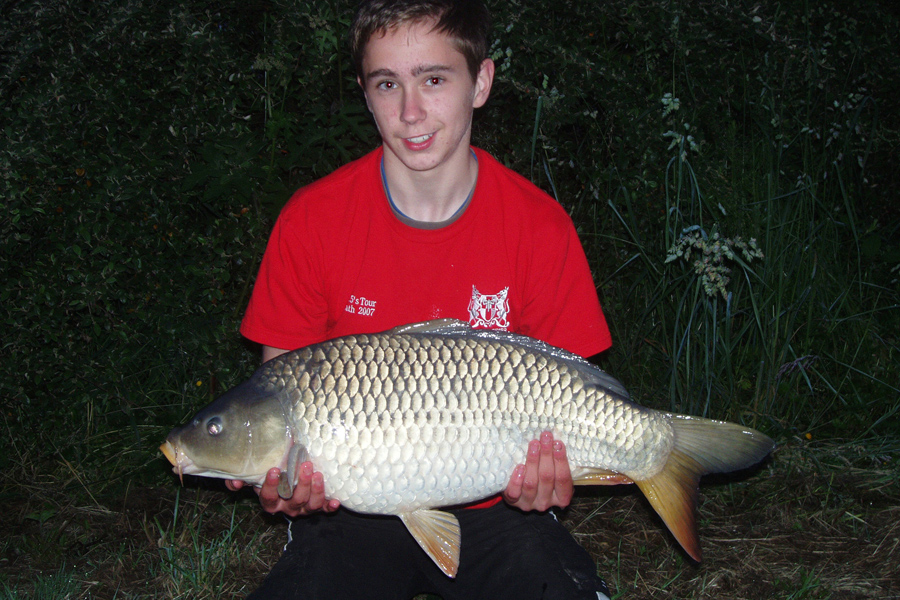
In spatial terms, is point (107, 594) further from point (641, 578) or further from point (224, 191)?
point (641, 578)

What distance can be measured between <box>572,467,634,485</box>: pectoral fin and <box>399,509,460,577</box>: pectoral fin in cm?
28

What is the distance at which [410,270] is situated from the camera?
5.97 feet

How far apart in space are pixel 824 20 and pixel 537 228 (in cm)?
214

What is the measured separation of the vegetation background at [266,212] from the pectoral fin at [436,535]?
859mm

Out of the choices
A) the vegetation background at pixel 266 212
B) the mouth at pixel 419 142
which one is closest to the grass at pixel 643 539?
the vegetation background at pixel 266 212

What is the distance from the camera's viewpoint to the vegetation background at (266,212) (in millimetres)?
2434

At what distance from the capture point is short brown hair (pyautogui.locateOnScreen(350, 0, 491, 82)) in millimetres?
1749

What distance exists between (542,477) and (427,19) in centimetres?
110

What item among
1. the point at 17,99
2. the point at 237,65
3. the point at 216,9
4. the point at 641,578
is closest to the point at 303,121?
the point at 237,65

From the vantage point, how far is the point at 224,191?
2416mm

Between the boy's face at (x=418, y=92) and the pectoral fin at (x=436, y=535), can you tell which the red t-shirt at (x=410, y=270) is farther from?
the pectoral fin at (x=436, y=535)

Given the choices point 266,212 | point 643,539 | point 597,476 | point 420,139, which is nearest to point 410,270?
point 420,139

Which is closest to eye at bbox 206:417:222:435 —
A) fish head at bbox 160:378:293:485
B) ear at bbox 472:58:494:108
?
fish head at bbox 160:378:293:485

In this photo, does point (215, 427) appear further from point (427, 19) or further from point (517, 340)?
point (427, 19)
